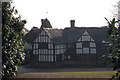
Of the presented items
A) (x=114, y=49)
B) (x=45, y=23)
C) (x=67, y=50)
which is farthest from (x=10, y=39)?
(x=45, y=23)

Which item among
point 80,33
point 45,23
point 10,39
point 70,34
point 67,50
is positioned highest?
point 45,23

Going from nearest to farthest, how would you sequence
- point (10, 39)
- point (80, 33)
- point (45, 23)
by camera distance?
point (10, 39) < point (80, 33) < point (45, 23)

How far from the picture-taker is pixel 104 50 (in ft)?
107

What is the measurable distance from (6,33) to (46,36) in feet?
80.1

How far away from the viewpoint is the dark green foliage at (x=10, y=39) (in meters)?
7.93

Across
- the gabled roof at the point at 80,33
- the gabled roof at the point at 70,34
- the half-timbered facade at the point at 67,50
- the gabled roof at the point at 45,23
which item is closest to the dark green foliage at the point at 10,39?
the half-timbered facade at the point at 67,50

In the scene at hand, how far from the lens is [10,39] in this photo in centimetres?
841

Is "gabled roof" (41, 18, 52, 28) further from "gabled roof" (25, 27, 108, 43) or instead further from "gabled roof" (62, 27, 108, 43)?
"gabled roof" (62, 27, 108, 43)

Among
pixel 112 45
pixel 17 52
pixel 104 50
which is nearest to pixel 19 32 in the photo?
pixel 17 52

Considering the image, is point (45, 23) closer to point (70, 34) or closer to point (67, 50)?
point (70, 34)

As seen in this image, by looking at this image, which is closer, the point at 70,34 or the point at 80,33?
the point at 80,33

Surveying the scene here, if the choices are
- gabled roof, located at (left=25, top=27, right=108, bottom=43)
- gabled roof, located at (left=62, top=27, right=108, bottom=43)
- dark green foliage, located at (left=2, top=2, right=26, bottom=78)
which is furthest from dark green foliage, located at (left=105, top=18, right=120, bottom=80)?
gabled roof, located at (left=62, top=27, right=108, bottom=43)

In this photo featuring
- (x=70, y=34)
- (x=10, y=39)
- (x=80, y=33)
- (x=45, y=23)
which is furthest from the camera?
(x=45, y=23)

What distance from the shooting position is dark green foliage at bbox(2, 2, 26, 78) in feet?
26.0
